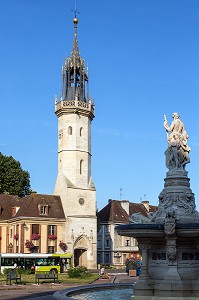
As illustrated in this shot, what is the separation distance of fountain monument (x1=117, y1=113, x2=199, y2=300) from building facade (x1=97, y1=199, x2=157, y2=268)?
5615 centimetres

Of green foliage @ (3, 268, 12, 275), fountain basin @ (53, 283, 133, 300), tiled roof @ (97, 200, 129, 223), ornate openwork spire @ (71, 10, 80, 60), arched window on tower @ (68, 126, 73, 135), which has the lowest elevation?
green foliage @ (3, 268, 12, 275)

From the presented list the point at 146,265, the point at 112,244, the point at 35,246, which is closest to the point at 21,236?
the point at 35,246

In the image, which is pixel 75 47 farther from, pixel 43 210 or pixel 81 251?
pixel 81 251

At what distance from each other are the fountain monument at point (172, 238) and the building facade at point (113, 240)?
184 ft

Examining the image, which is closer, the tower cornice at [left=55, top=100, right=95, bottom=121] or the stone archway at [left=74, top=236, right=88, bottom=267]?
the stone archway at [left=74, top=236, right=88, bottom=267]

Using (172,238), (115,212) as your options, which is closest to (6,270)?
(172,238)

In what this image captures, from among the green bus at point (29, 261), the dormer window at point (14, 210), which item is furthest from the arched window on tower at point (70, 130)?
the green bus at point (29, 261)

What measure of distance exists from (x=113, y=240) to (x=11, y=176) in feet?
62.8

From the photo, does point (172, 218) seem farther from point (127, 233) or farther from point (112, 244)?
point (112, 244)

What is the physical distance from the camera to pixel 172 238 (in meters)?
17.2

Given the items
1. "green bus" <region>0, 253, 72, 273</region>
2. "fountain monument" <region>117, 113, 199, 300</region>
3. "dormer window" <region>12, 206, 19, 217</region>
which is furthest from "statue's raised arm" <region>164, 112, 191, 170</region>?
"dormer window" <region>12, 206, 19, 217</region>

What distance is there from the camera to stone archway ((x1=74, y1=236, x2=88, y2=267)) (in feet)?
211

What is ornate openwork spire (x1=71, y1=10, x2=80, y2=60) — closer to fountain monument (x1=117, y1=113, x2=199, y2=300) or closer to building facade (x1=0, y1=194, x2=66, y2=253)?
building facade (x1=0, y1=194, x2=66, y2=253)

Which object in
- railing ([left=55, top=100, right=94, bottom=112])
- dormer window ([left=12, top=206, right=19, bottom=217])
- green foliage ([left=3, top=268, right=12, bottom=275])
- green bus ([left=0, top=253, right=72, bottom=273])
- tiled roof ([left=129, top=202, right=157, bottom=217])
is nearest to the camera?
green foliage ([left=3, top=268, right=12, bottom=275])
